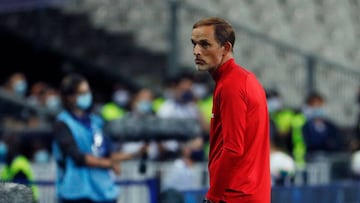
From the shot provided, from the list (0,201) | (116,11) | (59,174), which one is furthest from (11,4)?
(0,201)

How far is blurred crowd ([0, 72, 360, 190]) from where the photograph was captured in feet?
48.2

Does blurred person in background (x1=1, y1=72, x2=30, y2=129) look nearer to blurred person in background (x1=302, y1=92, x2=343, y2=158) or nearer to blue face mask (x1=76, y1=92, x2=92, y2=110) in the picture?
blurred person in background (x1=302, y1=92, x2=343, y2=158)

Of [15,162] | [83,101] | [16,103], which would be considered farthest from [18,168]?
[16,103]

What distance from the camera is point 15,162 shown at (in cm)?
1388

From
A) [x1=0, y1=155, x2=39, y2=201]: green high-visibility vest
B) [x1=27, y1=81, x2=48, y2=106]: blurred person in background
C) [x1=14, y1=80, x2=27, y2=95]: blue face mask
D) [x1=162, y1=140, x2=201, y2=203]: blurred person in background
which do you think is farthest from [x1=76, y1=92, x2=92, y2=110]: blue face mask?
[x1=14, y1=80, x2=27, y2=95]: blue face mask

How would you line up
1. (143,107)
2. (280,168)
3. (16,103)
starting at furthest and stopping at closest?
(16,103), (143,107), (280,168)

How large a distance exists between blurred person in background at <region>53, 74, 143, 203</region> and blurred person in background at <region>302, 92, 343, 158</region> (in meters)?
6.76

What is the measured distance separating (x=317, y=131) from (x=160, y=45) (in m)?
4.22

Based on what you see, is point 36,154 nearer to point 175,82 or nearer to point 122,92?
point 175,82

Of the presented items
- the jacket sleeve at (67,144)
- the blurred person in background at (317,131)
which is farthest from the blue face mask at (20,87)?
the jacket sleeve at (67,144)

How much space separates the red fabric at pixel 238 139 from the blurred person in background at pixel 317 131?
33.0 ft

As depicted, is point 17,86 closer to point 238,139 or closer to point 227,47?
point 227,47

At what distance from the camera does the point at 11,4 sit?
736 inches

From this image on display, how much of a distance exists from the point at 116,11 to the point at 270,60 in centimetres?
274
